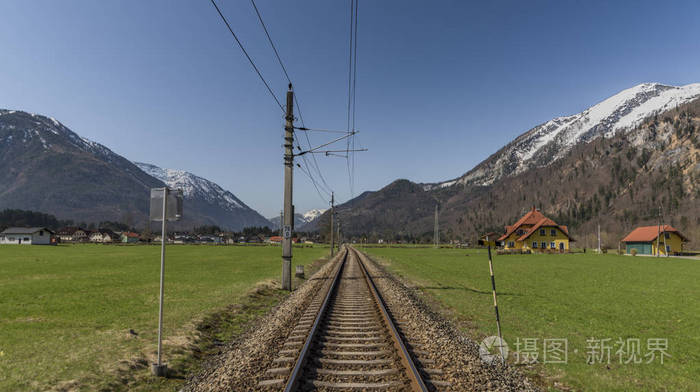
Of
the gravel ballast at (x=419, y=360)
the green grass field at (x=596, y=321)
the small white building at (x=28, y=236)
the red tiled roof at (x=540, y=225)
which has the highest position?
the red tiled roof at (x=540, y=225)

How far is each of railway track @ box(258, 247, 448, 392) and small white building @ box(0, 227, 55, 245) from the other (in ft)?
536

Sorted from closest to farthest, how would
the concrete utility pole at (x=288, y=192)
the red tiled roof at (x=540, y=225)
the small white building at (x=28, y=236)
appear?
the concrete utility pole at (x=288, y=192) < the red tiled roof at (x=540, y=225) < the small white building at (x=28, y=236)

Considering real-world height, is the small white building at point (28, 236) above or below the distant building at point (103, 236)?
above

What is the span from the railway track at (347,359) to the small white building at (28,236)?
536ft

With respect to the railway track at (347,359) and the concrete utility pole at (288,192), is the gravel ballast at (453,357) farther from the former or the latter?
the concrete utility pole at (288,192)

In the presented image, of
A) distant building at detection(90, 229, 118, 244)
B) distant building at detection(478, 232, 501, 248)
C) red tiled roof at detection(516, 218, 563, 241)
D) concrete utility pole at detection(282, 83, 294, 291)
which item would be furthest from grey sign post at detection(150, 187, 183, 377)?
Answer: distant building at detection(90, 229, 118, 244)

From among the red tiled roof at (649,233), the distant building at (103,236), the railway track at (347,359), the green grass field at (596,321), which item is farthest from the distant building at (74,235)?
the red tiled roof at (649,233)

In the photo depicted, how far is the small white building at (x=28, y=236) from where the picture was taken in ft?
432

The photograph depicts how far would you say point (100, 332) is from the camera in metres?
11.6

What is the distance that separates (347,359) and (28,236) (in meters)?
173

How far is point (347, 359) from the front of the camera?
8.41 metres

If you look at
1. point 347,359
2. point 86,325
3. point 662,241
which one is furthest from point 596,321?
point 662,241

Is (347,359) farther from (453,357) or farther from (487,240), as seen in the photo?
(487,240)

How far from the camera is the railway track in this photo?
6.82m
